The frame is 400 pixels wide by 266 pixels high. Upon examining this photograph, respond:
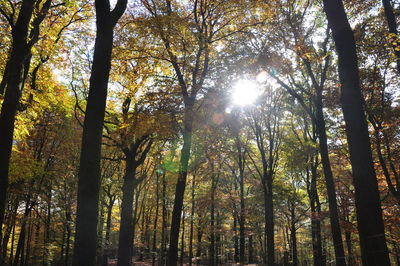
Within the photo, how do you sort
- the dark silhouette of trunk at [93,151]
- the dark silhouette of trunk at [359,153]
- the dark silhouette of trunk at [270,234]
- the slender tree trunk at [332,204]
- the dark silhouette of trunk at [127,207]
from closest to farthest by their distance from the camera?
1. the dark silhouette of trunk at [93,151]
2. the dark silhouette of trunk at [359,153]
3. the slender tree trunk at [332,204]
4. the dark silhouette of trunk at [127,207]
5. the dark silhouette of trunk at [270,234]

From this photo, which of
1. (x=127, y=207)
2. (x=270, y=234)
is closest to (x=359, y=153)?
(x=270, y=234)

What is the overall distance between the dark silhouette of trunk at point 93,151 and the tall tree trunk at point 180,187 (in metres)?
5.41

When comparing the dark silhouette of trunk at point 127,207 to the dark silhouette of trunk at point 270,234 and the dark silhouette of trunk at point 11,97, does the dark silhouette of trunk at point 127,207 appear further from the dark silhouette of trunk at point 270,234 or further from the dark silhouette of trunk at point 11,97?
the dark silhouette of trunk at point 270,234

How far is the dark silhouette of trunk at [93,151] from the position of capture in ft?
12.3

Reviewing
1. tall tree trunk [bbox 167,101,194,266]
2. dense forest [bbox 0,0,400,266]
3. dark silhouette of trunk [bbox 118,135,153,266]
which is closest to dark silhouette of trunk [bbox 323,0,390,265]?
dense forest [bbox 0,0,400,266]

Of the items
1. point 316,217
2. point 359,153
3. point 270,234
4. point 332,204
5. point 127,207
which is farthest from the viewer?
point 316,217

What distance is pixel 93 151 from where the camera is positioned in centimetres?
404

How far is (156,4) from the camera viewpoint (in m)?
10.7

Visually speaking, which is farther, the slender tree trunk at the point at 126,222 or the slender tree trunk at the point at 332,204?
the slender tree trunk at the point at 126,222

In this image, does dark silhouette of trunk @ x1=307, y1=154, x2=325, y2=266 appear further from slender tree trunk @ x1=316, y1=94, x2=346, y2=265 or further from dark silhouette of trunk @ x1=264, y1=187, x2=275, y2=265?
slender tree trunk @ x1=316, y1=94, x2=346, y2=265

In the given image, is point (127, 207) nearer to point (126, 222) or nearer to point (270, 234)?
point (126, 222)

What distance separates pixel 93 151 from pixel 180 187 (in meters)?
6.15

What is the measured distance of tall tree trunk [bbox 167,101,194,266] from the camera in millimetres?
9172

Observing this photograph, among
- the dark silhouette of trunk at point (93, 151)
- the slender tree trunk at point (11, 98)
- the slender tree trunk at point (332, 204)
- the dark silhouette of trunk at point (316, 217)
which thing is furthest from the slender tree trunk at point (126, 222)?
the dark silhouette of trunk at point (316, 217)
